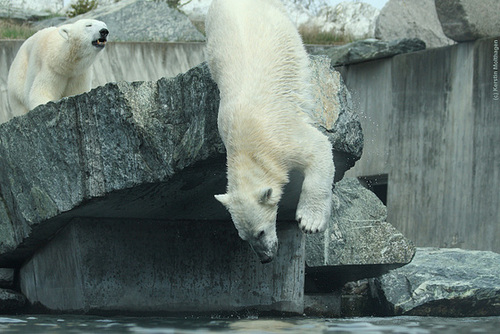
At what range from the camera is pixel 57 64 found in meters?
7.09

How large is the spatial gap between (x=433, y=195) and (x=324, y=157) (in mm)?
6301

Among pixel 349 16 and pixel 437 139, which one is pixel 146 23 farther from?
pixel 349 16

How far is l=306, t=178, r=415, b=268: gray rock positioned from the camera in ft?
21.5

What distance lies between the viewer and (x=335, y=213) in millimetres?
6910

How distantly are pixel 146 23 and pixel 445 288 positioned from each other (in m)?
8.09

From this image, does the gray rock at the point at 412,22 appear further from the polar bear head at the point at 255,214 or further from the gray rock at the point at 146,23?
the polar bear head at the point at 255,214

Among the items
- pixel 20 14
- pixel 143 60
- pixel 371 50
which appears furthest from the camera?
pixel 20 14

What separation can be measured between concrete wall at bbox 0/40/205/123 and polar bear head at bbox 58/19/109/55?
4.09 meters

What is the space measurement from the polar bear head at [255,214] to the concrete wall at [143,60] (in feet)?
23.3

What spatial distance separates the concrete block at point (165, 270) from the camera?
584cm

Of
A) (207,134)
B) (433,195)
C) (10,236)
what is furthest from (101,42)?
(433,195)

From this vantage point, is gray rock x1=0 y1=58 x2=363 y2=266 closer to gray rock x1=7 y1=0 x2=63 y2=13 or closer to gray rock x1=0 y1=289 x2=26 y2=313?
gray rock x1=0 y1=289 x2=26 y2=313

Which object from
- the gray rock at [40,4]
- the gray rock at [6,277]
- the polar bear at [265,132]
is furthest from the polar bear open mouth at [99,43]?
the gray rock at [40,4]

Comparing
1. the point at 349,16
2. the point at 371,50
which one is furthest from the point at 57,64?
the point at 349,16
